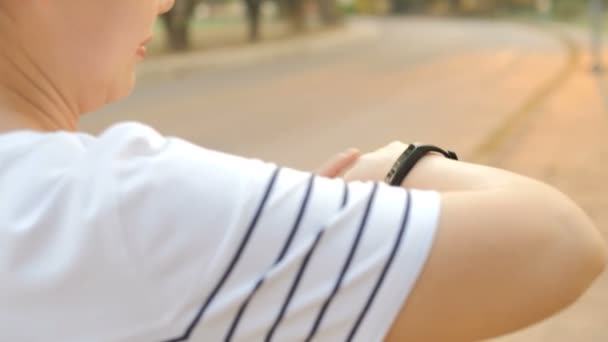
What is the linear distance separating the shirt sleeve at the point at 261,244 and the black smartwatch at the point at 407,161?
102 millimetres

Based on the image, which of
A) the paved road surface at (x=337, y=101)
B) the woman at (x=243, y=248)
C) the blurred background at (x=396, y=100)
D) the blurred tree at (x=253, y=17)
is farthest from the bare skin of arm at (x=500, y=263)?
the blurred tree at (x=253, y=17)

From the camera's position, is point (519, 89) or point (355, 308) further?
point (519, 89)

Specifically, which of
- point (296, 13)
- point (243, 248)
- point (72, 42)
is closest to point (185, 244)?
point (243, 248)

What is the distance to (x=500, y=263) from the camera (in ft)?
1.70

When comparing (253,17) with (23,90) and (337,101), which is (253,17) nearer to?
(337,101)

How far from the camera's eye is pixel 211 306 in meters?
0.50

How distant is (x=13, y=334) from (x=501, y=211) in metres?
0.30

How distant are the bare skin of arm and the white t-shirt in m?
0.01

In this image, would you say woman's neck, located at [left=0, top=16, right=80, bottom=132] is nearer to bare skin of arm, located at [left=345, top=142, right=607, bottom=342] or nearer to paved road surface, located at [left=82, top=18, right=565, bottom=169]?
bare skin of arm, located at [left=345, top=142, right=607, bottom=342]

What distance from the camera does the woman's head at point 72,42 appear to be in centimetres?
55

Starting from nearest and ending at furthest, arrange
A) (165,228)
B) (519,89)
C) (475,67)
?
(165,228) < (519,89) < (475,67)

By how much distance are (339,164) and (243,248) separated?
0.20 m

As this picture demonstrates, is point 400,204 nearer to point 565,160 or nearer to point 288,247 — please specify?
point 288,247

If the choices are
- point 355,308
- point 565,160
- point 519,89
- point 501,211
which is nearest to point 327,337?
point 355,308
